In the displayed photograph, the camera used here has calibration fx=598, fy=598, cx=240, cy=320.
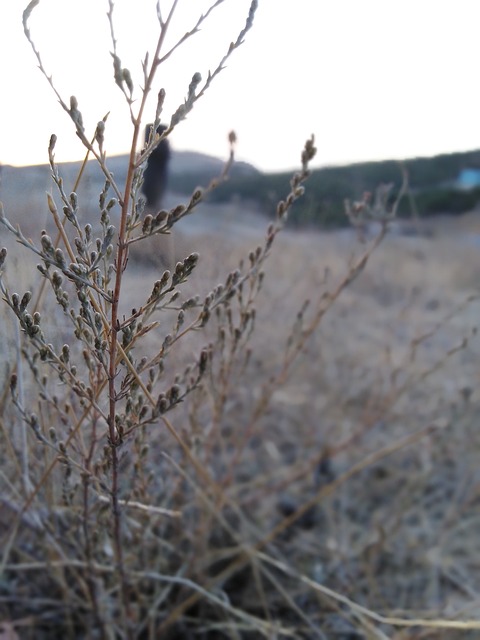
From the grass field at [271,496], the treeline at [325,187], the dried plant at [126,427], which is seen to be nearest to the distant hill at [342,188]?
the treeline at [325,187]

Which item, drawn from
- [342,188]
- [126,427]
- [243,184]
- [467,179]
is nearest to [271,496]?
[126,427]

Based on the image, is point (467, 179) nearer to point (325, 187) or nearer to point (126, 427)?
point (325, 187)

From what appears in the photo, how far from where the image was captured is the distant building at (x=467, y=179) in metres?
10.8

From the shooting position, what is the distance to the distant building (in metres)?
10.8

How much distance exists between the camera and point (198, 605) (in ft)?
5.31

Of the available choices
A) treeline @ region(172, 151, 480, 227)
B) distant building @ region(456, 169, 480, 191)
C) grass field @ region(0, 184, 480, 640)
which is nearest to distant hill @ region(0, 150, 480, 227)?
treeline @ region(172, 151, 480, 227)

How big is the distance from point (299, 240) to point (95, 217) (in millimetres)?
3920

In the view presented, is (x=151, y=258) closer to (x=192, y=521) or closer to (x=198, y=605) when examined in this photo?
(x=192, y=521)

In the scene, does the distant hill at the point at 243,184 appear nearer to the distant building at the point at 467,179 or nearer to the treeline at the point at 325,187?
the treeline at the point at 325,187

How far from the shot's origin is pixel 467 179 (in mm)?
11188

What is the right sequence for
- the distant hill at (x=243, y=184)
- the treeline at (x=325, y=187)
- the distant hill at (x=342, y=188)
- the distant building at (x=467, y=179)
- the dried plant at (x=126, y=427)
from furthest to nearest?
the distant building at (x=467, y=179), the distant hill at (x=342, y=188), the treeline at (x=325, y=187), the distant hill at (x=243, y=184), the dried plant at (x=126, y=427)

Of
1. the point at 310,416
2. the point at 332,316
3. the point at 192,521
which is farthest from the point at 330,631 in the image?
the point at 332,316

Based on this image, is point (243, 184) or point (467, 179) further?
point (467, 179)

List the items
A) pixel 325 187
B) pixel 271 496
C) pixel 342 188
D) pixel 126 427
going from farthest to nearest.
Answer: pixel 342 188 < pixel 325 187 < pixel 271 496 < pixel 126 427
